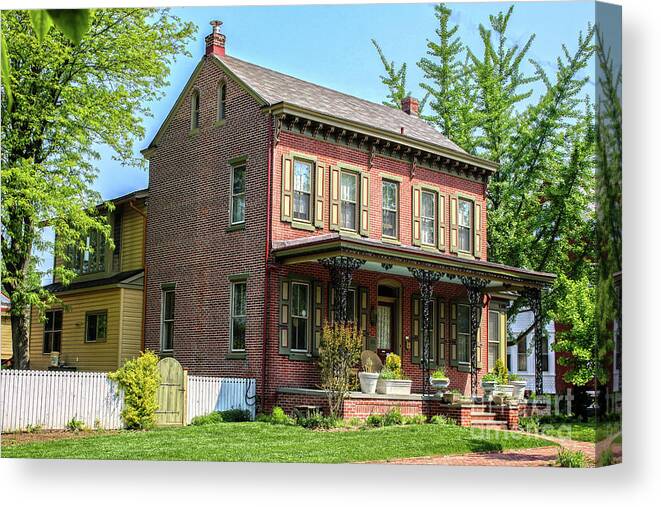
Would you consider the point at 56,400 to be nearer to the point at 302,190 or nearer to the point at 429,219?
the point at 302,190

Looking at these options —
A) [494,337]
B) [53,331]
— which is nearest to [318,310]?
[494,337]

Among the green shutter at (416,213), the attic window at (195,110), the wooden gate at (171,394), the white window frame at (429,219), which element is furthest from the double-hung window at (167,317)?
the white window frame at (429,219)

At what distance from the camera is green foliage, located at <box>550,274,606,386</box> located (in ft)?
66.7

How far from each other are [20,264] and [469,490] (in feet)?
36.7

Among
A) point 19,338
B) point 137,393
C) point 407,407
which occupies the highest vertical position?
point 19,338

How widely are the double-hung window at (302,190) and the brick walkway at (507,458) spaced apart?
23.9 feet

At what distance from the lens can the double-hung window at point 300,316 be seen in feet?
64.9

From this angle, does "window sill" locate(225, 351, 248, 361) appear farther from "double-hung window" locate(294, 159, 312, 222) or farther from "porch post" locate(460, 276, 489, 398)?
"porch post" locate(460, 276, 489, 398)

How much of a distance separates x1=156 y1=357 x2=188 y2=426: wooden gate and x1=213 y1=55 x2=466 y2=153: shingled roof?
20.0 ft

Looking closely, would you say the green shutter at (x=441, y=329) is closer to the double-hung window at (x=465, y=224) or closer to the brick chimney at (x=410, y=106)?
the double-hung window at (x=465, y=224)

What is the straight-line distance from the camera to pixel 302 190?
20.3 m

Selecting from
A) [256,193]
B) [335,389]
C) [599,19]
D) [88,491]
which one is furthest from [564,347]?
[88,491]

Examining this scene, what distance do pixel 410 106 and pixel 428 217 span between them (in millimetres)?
5629

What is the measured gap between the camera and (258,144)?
2002 cm
